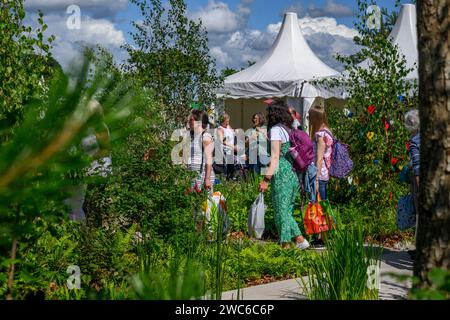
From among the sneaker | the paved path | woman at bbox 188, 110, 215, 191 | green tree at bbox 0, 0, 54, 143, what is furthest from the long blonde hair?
green tree at bbox 0, 0, 54, 143

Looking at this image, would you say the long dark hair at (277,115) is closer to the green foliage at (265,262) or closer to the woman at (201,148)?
the woman at (201,148)

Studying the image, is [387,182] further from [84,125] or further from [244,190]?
[84,125]

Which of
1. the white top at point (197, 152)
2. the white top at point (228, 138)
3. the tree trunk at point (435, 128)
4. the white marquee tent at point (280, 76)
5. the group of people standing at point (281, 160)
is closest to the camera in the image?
the tree trunk at point (435, 128)

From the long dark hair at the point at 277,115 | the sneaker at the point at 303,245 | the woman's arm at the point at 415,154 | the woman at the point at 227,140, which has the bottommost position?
the sneaker at the point at 303,245

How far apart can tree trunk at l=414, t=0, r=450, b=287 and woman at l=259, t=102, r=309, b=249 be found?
5.48 meters

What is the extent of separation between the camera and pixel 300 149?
846cm

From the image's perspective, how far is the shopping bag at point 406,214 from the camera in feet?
24.0

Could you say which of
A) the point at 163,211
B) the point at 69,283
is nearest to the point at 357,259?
the point at 69,283

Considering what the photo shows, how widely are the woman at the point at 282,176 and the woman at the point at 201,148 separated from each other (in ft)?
2.11

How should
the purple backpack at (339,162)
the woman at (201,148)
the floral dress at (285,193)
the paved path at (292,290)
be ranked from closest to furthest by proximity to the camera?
the paved path at (292,290), the floral dress at (285,193), the woman at (201,148), the purple backpack at (339,162)

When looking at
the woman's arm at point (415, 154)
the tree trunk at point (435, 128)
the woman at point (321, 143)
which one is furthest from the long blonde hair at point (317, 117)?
the tree trunk at point (435, 128)

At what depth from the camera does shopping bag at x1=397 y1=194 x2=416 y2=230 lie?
731 cm

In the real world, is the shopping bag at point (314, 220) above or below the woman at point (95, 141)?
below

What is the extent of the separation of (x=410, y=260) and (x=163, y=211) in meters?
2.46
